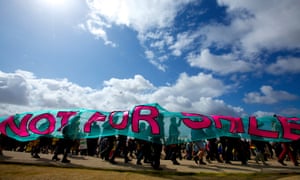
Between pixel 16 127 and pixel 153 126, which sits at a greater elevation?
pixel 153 126

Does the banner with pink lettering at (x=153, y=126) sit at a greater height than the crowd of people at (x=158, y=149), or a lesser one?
greater

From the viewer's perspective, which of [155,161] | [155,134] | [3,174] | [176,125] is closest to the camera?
[3,174]

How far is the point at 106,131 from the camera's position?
9.77 m

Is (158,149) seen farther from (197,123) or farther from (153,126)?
(197,123)

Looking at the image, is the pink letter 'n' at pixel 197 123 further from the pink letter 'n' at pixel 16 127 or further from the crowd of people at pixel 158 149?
the pink letter 'n' at pixel 16 127

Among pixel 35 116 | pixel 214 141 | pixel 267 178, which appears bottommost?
pixel 267 178

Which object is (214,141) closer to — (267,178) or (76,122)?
(267,178)

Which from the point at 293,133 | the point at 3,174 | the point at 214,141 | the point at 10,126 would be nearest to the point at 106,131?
the point at 3,174

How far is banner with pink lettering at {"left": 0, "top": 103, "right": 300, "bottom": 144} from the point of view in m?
9.27

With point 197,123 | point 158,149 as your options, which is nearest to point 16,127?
point 158,149

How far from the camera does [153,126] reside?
30.0 feet

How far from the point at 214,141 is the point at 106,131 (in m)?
6.72

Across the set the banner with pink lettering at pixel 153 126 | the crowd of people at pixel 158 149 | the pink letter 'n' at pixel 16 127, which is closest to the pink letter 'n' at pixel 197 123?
the banner with pink lettering at pixel 153 126

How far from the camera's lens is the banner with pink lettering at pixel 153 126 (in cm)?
927
